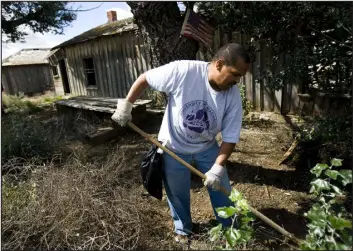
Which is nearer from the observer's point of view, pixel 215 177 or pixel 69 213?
pixel 215 177

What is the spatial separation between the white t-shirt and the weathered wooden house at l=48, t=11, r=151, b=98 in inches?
250

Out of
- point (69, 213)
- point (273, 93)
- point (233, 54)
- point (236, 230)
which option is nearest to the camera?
point (236, 230)

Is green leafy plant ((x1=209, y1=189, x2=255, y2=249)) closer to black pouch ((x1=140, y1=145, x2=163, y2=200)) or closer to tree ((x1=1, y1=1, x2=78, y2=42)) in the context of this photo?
black pouch ((x1=140, y1=145, x2=163, y2=200))

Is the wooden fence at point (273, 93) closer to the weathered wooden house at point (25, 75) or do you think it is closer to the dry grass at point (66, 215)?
the dry grass at point (66, 215)

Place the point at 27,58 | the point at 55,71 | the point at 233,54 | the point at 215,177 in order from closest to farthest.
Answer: the point at 233,54 → the point at 215,177 → the point at 55,71 → the point at 27,58

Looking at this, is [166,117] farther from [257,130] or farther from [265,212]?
[257,130]

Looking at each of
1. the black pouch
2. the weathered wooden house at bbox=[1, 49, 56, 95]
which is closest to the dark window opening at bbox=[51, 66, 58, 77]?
the weathered wooden house at bbox=[1, 49, 56, 95]

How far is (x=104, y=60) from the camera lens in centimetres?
1025

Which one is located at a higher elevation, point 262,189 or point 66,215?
point 66,215

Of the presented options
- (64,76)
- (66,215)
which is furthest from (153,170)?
(64,76)

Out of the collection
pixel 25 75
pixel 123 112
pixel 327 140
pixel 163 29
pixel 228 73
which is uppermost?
pixel 163 29

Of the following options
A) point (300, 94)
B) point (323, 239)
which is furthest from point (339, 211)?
point (300, 94)

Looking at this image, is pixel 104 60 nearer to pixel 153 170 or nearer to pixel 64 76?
pixel 64 76

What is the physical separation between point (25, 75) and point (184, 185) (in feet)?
63.9
